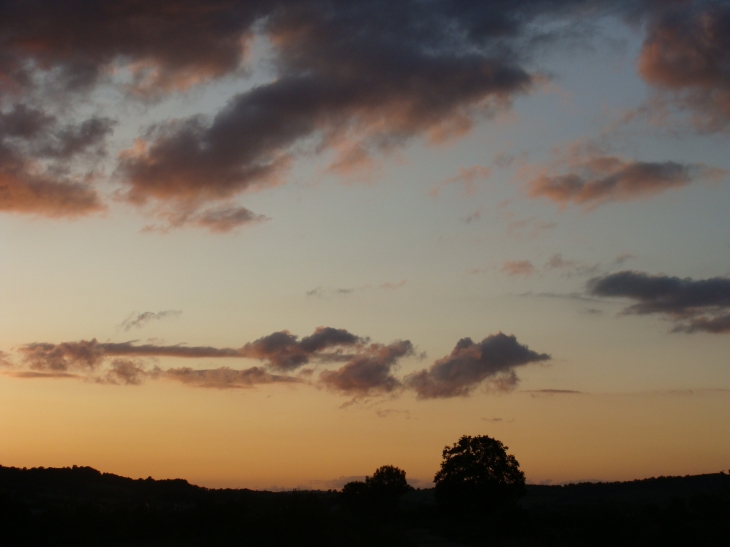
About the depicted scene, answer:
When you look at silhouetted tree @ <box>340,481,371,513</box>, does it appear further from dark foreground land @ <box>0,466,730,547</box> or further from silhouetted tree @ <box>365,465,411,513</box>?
dark foreground land @ <box>0,466,730,547</box>

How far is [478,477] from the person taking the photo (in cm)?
7806

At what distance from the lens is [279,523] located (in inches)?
1474

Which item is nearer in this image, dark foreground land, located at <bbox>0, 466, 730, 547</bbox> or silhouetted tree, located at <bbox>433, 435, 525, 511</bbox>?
dark foreground land, located at <bbox>0, 466, 730, 547</bbox>

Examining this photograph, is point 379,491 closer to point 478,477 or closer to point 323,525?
point 478,477

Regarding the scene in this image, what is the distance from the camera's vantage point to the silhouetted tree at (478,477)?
76938 mm

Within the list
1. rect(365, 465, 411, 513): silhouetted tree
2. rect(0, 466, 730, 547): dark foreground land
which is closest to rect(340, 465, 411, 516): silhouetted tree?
rect(365, 465, 411, 513): silhouetted tree

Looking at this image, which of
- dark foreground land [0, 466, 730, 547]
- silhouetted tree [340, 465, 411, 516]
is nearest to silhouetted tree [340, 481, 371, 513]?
silhouetted tree [340, 465, 411, 516]

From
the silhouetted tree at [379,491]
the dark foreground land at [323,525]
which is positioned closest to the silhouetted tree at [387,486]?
the silhouetted tree at [379,491]

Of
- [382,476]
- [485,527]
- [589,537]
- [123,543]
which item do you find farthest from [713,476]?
[123,543]

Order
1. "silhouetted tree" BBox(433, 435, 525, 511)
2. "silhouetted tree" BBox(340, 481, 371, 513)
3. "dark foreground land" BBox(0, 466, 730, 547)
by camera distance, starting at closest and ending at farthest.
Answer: "dark foreground land" BBox(0, 466, 730, 547) < "silhouetted tree" BBox(433, 435, 525, 511) < "silhouetted tree" BBox(340, 481, 371, 513)

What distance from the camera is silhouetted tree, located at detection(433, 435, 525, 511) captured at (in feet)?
252

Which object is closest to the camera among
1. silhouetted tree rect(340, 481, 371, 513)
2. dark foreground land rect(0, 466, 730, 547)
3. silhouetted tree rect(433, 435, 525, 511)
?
dark foreground land rect(0, 466, 730, 547)

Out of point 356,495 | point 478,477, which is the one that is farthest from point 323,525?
point 356,495

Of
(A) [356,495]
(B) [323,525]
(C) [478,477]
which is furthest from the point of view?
(A) [356,495]
